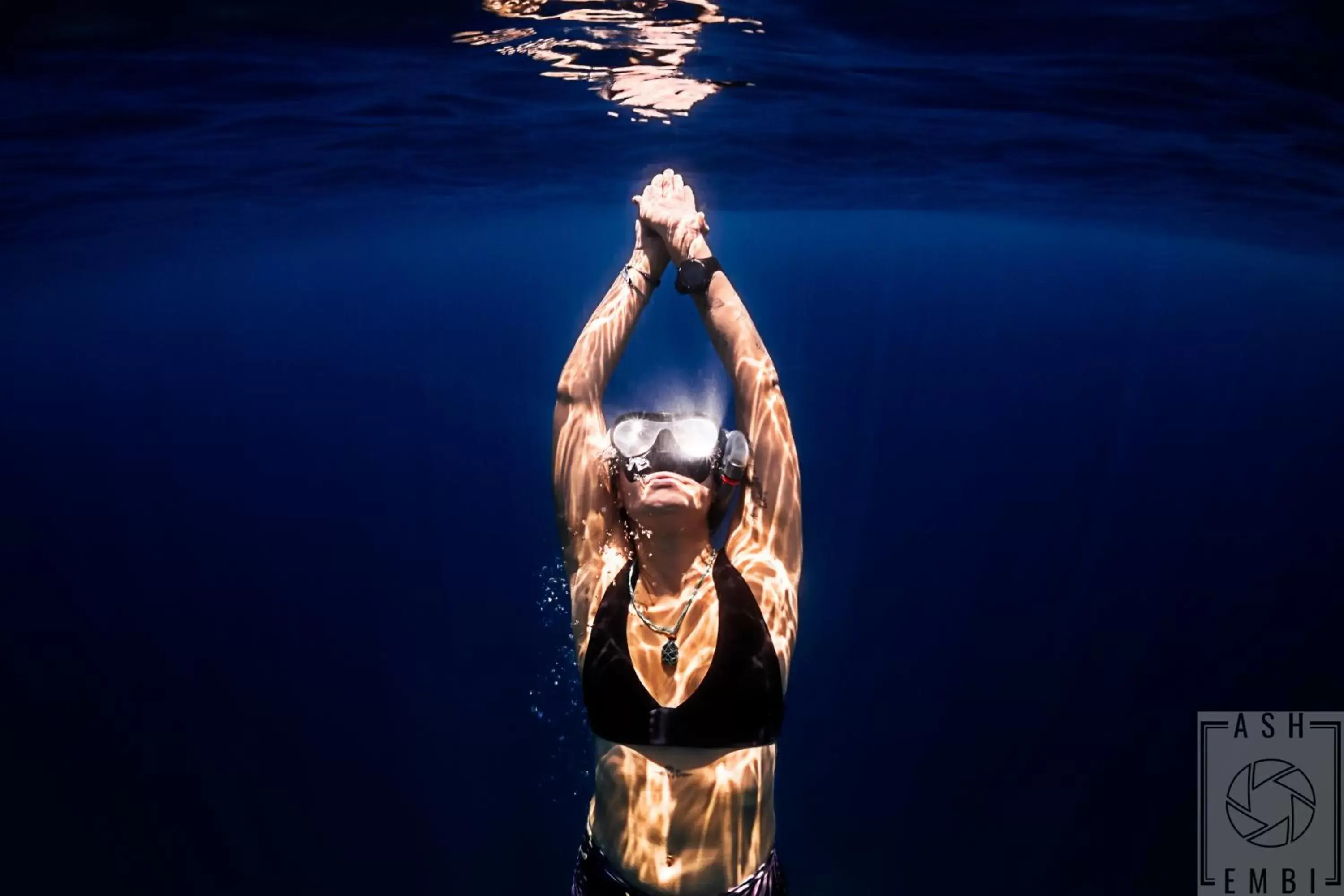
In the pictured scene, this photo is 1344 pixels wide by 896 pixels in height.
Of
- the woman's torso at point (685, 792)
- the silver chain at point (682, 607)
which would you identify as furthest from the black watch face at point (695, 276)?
the woman's torso at point (685, 792)

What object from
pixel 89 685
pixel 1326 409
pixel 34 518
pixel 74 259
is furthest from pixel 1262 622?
pixel 1326 409

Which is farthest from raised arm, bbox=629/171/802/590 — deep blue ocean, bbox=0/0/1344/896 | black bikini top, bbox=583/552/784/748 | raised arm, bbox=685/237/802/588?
deep blue ocean, bbox=0/0/1344/896

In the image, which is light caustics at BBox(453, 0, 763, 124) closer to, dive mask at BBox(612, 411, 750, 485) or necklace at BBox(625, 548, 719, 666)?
dive mask at BBox(612, 411, 750, 485)

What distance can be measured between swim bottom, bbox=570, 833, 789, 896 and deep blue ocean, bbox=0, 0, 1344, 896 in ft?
14.8

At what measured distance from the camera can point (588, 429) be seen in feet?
10.4

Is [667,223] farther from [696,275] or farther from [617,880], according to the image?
[617,880]

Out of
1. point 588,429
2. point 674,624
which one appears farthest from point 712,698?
point 588,429

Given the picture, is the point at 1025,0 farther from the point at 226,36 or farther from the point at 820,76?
the point at 226,36

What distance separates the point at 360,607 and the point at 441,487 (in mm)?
21951

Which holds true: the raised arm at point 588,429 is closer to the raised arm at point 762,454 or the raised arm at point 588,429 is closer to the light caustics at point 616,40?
the raised arm at point 762,454

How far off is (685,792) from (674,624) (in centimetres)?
58

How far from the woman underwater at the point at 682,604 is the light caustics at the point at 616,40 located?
491cm

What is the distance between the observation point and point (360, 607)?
21531 mm

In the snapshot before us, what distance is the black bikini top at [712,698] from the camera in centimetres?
261
